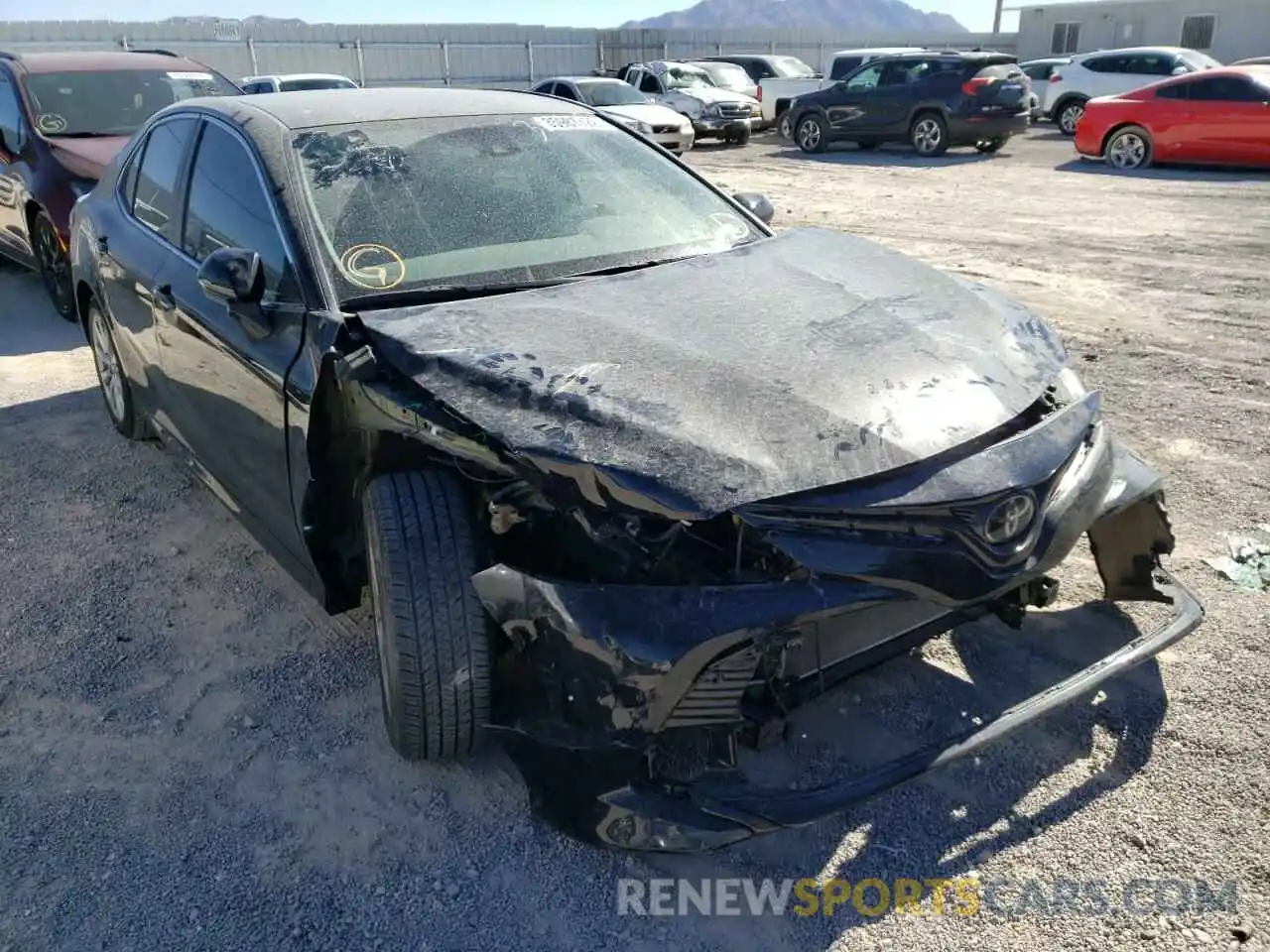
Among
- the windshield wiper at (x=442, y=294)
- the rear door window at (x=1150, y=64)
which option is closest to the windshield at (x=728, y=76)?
the rear door window at (x=1150, y=64)

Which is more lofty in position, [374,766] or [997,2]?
[997,2]

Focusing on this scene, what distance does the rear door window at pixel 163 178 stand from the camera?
3.97 m

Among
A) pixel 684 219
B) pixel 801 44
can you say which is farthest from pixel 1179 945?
pixel 801 44

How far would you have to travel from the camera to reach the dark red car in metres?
7.17

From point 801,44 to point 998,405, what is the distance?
37699 mm

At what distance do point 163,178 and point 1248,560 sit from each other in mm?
4463

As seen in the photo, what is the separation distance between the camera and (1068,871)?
247 cm

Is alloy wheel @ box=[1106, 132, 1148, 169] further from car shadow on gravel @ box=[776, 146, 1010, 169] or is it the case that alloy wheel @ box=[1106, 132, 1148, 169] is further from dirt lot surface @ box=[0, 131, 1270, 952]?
dirt lot surface @ box=[0, 131, 1270, 952]

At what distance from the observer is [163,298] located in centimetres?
385

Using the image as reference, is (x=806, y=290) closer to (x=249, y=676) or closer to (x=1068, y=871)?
(x=1068, y=871)

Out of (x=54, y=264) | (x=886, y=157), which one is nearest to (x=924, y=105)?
(x=886, y=157)

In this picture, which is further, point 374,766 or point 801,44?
point 801,44

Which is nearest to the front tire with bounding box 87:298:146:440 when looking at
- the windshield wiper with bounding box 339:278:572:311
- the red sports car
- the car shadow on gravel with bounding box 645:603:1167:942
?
the windshield wiper with bounding box 339:278:572:311

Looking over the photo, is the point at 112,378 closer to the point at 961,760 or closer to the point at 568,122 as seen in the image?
the point at 568,122
